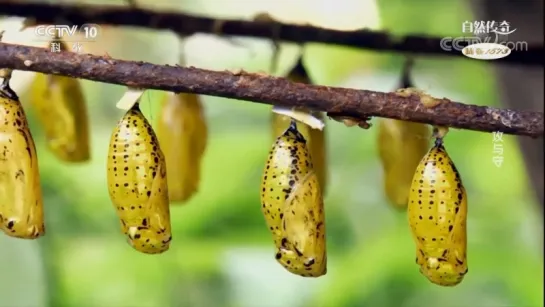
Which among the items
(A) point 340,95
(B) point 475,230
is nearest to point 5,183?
(A) point 340,95

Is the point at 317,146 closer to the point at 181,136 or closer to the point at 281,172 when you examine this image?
the point at 181,136

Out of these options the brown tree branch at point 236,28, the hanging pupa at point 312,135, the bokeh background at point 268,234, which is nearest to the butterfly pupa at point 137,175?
the hanging pupa at point 312,135

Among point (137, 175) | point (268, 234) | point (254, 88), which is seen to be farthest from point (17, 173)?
point (268, 234)

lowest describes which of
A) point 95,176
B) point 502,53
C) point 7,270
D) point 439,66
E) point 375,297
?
point 375,297

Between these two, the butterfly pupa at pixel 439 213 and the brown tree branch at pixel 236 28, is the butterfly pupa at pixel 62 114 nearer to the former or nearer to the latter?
the brown tree branch at pixel 236 28

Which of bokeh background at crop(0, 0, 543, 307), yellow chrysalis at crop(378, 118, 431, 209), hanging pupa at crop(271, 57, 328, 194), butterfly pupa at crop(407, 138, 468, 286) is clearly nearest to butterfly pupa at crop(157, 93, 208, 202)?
hanging pupa at crop(271, 57, 328, 194)

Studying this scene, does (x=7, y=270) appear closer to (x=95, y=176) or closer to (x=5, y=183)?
(x=95, y=176)
